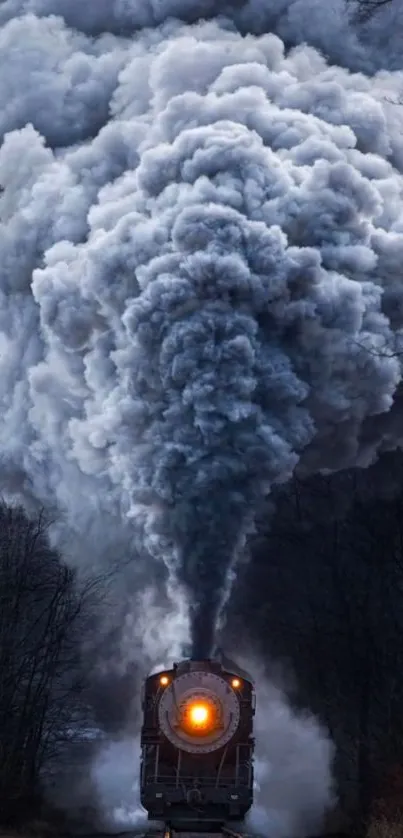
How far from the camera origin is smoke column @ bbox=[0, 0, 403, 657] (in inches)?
709

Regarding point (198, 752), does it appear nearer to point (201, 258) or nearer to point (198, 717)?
point (198, 717)

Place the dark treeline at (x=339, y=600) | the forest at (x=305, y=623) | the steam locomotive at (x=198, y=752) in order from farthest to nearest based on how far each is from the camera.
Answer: the dark treeline at (x=339, y=600)
the forest at (x=305, y=623)
the steam locomotive at (x=198, y=752)

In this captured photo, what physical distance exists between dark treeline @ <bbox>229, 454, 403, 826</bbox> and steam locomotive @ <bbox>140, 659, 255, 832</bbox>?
31.3 ft

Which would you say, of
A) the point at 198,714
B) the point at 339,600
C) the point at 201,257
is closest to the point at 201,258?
the point at 201,257

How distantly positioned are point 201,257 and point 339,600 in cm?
1017

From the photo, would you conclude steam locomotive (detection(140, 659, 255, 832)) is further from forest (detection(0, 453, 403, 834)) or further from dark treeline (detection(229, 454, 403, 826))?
dark treeline (detection(229, 454, 403, 826))

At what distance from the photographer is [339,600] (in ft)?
83.9

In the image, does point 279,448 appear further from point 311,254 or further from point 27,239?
point 27,239

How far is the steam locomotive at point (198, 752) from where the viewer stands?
516 inches

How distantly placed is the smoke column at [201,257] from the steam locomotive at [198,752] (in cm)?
450

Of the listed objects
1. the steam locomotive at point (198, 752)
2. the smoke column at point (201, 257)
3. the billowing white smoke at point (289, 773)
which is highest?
the smoke column at point (201, 257)

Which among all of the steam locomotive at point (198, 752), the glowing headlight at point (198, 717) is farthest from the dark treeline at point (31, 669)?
the glowing headlight at point (198, 717)

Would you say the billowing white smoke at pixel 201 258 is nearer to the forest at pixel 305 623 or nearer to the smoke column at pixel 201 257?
the smoke column at pixel 201 257

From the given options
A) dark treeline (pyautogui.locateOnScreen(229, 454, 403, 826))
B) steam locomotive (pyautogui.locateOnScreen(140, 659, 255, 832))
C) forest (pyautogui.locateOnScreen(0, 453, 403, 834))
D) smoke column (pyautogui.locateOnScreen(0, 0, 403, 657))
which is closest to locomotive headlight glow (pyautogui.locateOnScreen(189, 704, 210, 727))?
steam locomotive (pyautogui.locateOnScreen(140, 659, 255, 832))
